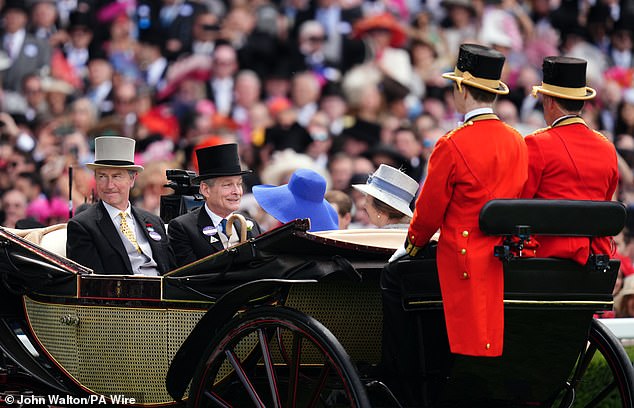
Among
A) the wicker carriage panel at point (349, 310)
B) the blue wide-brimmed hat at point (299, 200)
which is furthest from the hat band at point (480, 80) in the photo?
the blue wide-brimmed hat at point (299, 200)

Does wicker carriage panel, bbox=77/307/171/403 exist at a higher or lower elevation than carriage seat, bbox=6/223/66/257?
lower

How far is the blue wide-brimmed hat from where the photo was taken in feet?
22.9

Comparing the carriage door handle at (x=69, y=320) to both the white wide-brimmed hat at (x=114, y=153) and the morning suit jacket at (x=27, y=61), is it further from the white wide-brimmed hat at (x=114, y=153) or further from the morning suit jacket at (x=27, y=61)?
the morning suit jacket at (x=27, y=61)

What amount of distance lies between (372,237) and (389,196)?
1084 millimetres

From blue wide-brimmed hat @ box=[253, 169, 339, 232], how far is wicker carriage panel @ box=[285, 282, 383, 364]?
147 cm

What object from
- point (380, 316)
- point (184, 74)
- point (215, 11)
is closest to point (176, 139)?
point (184, 74)

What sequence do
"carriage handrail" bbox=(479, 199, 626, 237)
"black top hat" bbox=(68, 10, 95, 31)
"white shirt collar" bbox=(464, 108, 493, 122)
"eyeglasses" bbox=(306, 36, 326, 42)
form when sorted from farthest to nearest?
"eyeglasses" bbox=(306, 36, 326, 42)
"black top hat" bbox=(68, 10, 95, 31)
"white shirt collar" bbox=(464, 108, 493, 122)
"carriage handrail" bbox=(479, 199, 626, 237)

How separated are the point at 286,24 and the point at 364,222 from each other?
11.1 feet

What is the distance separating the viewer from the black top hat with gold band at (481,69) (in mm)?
4973

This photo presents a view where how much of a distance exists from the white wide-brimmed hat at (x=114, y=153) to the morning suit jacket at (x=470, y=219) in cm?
206

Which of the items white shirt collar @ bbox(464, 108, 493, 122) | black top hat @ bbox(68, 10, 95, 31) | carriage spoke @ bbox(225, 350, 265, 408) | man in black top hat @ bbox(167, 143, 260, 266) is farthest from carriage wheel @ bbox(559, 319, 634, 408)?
black top hat @ bbox(68, 10, 95, 31)

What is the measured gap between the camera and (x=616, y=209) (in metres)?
4.80

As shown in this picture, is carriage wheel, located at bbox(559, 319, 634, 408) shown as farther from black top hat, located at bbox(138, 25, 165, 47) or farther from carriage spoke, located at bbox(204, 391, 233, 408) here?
black top hat, located at bbox(138, 25, 165, 47)

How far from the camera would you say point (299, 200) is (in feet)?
23.1
